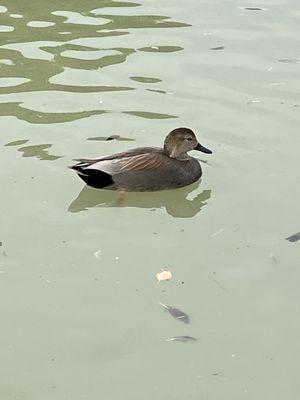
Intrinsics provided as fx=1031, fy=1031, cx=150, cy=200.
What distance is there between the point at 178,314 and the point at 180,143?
7.51 feet

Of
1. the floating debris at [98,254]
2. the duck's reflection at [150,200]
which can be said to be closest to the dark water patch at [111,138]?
the duck's reflection at [150,200]

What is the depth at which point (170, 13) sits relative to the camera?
38.5ft

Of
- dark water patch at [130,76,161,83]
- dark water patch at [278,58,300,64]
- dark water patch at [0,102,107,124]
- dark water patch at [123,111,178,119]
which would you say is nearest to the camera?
dark water patch at [0,102,107,124]

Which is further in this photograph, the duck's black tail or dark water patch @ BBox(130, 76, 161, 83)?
dark water patch @ BBox(130, 76, 161, 83)

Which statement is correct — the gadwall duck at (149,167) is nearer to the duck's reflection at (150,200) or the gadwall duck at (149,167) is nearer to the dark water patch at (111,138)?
the duck's reflection at (150,200)

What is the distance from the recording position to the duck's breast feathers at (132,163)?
Answer: 7629mm

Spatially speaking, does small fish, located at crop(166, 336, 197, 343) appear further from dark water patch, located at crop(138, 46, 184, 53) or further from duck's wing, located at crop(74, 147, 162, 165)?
dark water patch, located at crop(138, 46, 184, 53)

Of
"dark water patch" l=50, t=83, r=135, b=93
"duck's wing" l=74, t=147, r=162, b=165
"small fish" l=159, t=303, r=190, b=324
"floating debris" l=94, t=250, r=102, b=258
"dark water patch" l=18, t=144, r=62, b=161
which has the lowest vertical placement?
"dark water patch" l=50, t=83, r=135, b=93

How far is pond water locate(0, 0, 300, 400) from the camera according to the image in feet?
18.3

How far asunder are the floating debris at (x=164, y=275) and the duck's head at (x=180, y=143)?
175 cm

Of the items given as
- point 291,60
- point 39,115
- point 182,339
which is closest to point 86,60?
point 39,115

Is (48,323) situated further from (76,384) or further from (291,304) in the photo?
(291,304)

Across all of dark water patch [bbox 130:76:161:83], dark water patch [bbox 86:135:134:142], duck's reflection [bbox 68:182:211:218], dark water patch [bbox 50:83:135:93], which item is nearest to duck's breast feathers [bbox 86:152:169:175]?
duck's reflection [bbox 68:182:211:218]

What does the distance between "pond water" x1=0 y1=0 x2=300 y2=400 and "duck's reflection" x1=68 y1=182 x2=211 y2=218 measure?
0.05 ft
